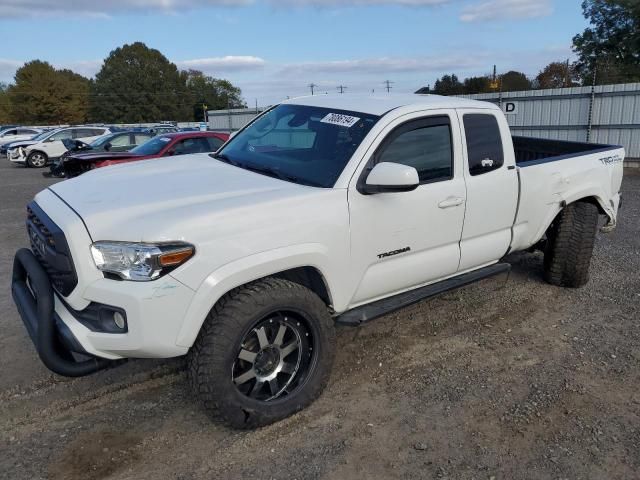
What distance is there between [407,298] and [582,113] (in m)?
15.0

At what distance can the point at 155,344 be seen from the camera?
2775mm

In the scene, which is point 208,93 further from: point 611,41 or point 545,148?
point 545,148

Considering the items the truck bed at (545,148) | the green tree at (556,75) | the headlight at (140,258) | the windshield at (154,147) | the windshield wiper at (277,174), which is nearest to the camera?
the headlight at (140,258)

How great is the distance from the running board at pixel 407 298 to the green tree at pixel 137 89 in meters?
90.1

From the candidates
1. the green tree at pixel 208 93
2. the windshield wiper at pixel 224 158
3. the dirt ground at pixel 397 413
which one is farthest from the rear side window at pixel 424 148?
the green tree at pixel 208 93

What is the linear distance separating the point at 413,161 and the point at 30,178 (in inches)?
688

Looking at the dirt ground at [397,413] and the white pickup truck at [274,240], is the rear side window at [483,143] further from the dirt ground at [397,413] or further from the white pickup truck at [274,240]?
the dirt ground at [397,413]

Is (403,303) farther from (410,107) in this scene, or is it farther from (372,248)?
(410,107)

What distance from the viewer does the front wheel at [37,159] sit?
2195 cm

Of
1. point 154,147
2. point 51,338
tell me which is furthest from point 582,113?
point 51,338

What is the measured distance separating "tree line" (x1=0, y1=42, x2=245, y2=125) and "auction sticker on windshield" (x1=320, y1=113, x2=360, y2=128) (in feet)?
278

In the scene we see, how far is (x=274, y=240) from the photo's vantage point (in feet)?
10.0

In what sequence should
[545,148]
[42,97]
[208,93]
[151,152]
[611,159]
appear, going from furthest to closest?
1. [208,93]
2. [42,97]
3. [151,152]
4. [545,148]
5. [611,159]

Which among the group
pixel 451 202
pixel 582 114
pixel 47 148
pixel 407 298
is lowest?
pixel 47 148
